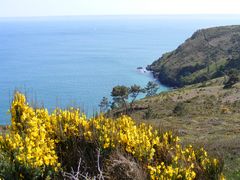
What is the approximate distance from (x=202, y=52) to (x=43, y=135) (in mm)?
151670

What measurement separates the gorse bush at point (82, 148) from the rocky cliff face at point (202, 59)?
112m

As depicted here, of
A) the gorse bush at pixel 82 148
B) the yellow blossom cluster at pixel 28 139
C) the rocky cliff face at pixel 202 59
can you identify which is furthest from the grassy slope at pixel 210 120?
the rocky cliff face at pixel 202 59

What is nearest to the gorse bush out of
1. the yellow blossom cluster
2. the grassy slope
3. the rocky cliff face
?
the yellow blossom cluster

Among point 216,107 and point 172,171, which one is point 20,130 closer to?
point 172,171

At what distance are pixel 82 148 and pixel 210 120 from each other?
1168 inches

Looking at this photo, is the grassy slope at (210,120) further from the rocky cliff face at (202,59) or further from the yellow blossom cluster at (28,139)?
the rocky cliff face at (202,59)

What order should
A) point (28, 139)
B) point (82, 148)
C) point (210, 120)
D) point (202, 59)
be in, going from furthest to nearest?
point (202, 59)
point (210, 120)
point (82, 148)
point (28, 139)

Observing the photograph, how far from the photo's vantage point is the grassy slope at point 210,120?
16.5 m

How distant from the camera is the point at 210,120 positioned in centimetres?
3659

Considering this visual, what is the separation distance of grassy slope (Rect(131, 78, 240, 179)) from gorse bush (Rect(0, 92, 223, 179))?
11.4 feet

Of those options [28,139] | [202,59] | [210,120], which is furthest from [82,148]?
[202,59]

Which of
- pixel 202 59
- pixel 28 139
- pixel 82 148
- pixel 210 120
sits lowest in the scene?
pixel 202 59

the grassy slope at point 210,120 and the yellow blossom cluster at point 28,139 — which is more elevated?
the yellow blossom cluster at point 28,139

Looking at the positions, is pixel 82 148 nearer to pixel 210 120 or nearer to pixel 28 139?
pixel 28 139
